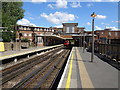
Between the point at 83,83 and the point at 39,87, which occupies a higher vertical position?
the point at 83,83

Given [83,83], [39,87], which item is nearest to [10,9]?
[39,87]

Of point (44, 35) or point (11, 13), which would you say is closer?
point (11, 13)

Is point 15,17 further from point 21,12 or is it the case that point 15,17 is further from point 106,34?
point 106,34

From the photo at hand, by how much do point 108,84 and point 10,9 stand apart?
33423 millimetres

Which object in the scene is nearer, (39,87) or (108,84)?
(108,84)

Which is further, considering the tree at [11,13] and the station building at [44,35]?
the station building at [44,35]

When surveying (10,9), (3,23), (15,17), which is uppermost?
(10,9)

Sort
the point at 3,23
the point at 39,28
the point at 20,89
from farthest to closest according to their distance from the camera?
the point at 39,28 < the point at 3,23 < the point at 20,89

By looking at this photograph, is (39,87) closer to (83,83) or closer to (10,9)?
(83,83)

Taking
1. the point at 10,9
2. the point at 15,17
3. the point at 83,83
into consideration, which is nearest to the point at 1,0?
Result: the point at 10,9

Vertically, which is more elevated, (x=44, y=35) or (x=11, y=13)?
(x=11, y=13)

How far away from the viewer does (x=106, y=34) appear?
2527 inches

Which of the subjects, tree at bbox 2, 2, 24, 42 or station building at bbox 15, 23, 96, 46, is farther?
station building at bbox 15, 23, 96, 46

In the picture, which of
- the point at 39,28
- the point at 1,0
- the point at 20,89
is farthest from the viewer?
the point at 39,28
